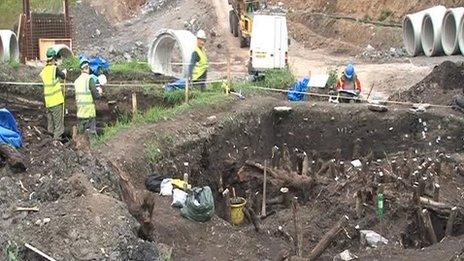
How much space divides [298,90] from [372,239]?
668 cm

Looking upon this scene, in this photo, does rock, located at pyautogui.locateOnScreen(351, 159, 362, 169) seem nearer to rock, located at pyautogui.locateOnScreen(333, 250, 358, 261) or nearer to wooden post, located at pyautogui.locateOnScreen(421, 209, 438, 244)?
wooden post, located at pyautogui.locateOnScreen(421, 209, 438, 244)

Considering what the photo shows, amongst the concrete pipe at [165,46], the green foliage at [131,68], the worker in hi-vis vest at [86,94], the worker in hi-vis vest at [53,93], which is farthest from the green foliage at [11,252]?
the green foliage at [131,68]

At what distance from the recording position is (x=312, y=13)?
110 feet

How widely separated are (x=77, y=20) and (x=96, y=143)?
23.8m

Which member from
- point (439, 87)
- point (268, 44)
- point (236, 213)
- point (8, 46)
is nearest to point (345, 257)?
point (236, 213)

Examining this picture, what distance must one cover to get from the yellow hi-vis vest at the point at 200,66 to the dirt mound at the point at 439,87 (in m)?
4.62

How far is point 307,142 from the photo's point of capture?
1553cm

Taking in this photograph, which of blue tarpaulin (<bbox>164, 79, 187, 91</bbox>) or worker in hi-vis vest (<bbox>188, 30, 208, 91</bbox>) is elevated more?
worker in hi-vis vest (<bbox>188, 30, 208, 91</bbox>)

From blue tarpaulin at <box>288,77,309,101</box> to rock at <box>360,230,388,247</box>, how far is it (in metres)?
6.16

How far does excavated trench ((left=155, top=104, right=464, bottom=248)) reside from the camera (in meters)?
13.1

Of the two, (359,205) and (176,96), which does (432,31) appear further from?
(359,205)

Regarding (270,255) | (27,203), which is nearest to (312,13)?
(270,255)

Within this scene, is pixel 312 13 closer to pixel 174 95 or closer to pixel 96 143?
pixel 174 95

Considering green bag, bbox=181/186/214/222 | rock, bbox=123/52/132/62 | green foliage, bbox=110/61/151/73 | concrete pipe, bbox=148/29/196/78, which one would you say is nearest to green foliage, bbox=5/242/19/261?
green bag, bbox=181/186/214/222
